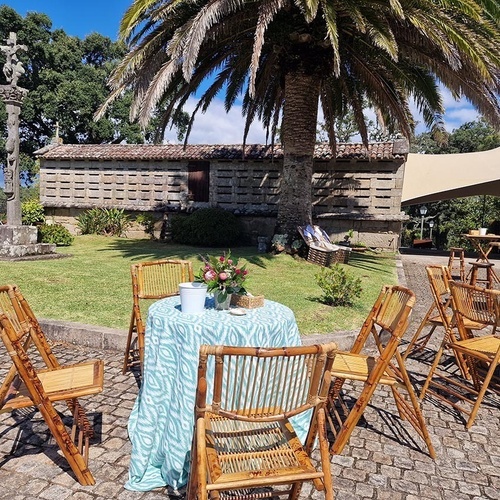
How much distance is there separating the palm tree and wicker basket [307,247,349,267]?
0.89 metres

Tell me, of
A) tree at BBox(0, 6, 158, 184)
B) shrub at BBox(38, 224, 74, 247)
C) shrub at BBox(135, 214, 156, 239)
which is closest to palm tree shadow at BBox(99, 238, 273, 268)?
shrub at BBox(38, 224, 74, 247)

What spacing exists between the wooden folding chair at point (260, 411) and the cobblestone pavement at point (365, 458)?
0.60m

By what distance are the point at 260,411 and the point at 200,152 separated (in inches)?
639

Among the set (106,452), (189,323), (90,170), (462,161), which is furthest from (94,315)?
(462,161)

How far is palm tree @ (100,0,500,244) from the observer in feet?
25.4

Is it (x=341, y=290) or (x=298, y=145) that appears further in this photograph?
(x=298, y=145)

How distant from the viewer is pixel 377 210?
1516cm

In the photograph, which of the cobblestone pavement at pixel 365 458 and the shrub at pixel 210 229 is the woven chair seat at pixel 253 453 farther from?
the shrub at pixel 210 229

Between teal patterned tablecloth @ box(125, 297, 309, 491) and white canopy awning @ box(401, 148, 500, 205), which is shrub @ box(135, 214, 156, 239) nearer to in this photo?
white canopy awning @ box(401, 148, 500, 205)

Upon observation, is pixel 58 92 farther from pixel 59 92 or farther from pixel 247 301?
pixel 247 301

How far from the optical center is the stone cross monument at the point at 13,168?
1066 cm

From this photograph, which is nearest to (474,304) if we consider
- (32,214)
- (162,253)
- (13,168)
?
(162,253)

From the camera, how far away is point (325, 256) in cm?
1050

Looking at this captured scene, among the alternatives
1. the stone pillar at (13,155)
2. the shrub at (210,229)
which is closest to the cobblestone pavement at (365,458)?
the stone pillar at (13,155)
